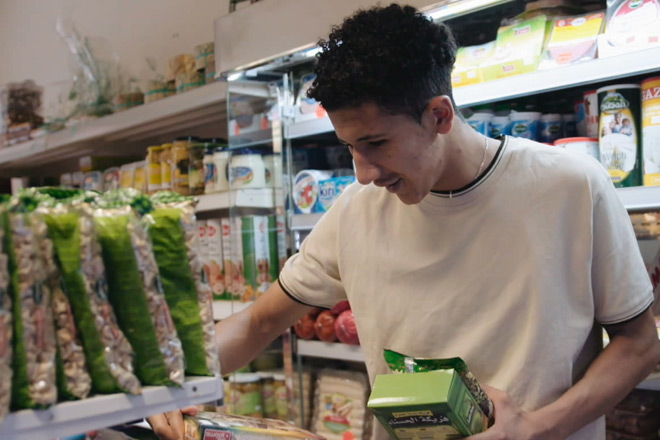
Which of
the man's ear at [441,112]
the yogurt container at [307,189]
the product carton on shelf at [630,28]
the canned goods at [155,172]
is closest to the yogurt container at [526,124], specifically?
the product carton on shelf at [630,28]

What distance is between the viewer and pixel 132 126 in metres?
3.08

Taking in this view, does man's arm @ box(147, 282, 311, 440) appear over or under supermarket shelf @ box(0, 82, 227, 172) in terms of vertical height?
under

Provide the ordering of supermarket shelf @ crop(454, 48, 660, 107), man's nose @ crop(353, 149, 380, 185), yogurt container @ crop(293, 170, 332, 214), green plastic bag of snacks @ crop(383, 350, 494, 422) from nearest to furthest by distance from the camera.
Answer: green plastic bag of snacks @ crop(383, 350, 494, 422) < man's nose @ crop(353, 149, 380, 185) < supermarket shelf @ crop(454, 48, 660, 107) < yogurt container @ crop(293, 170, 332, 214)

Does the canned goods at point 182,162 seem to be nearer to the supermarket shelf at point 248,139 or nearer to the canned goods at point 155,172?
the canned goods at point 155,172

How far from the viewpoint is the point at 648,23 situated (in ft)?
5.44

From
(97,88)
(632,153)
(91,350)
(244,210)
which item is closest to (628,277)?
(632,153)

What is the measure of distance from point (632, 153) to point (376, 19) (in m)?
0.82

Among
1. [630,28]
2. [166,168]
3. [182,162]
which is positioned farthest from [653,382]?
[166,168]

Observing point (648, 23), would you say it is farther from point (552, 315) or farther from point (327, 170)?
point (327, 170)

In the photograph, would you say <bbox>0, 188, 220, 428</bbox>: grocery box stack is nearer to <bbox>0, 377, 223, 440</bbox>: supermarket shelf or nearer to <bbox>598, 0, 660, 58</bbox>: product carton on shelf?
<bbox>0, 377, 223, 440</bbox>: supermarket shelf

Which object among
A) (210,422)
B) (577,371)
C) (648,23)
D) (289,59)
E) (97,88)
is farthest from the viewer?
(97,88)

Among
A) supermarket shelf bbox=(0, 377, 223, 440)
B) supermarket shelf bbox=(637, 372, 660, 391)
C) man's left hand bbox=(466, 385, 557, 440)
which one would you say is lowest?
supermarket shelf bbox=(637, 372, 660, 391)

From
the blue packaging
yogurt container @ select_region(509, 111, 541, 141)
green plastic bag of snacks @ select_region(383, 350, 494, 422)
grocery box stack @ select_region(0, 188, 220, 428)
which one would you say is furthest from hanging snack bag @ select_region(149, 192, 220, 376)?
the blue packaging

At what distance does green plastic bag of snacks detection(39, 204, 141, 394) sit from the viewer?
80cm
